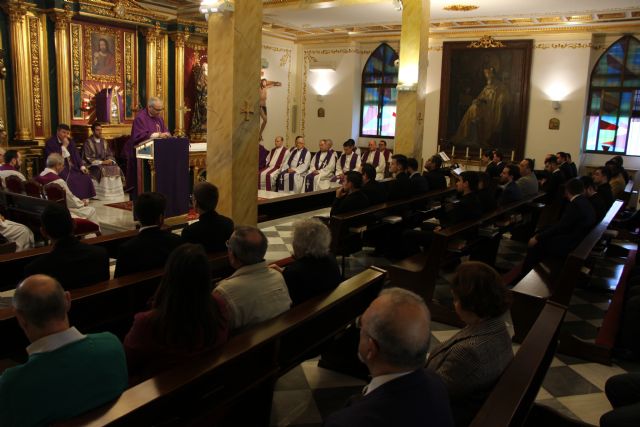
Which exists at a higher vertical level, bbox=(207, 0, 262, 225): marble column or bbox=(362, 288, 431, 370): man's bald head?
bbox=(207, 0, 262, 225): marble column

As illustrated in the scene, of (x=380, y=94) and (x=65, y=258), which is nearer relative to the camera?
(x=65, y=258)

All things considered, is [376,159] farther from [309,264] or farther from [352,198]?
[309,264]

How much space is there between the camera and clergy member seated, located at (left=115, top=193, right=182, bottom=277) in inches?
143

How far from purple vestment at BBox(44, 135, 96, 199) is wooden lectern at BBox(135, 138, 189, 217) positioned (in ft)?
7.31

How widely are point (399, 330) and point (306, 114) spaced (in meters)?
15.8

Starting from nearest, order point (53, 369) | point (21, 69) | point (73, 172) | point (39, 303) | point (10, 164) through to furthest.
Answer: point (53, 369) → point (39, 303) → point (10, 164) → point (21, 69) → point (73, 172)

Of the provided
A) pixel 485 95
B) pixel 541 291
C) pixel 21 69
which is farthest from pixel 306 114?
pixel 541 291

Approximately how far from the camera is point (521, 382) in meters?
2.35

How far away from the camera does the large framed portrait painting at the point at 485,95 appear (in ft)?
45.8

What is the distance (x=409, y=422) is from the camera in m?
1.66

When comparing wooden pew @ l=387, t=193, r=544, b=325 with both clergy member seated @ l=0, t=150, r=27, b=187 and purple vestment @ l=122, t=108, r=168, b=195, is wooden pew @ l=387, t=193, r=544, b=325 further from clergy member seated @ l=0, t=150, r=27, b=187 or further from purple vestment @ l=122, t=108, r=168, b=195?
purple vestment @ l=122, t=108, r=168, b=195

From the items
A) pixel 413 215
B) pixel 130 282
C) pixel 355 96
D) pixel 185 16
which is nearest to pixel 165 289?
pixel 130 282

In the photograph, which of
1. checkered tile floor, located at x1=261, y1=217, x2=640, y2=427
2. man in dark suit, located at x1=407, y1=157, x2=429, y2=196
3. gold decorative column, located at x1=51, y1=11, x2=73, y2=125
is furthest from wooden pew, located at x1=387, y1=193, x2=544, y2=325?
gold decorative column, located at x1=51, y1=11, x2=73, y2=125

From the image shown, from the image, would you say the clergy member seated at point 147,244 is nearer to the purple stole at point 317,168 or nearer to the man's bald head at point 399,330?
the man's bald head at point 399,330
